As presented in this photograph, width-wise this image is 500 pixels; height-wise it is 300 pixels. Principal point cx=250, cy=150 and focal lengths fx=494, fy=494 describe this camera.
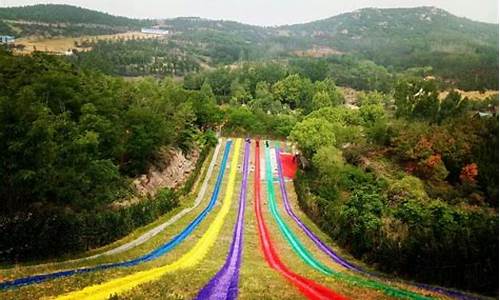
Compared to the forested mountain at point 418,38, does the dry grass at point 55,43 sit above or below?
below

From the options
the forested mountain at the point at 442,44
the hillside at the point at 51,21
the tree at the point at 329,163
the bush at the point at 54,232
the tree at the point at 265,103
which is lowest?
the tree at the point at 265,103

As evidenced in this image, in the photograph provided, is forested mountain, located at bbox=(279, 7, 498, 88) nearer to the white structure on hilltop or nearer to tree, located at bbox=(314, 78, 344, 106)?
tree, located at bbox=(314, 78, 344, 106)

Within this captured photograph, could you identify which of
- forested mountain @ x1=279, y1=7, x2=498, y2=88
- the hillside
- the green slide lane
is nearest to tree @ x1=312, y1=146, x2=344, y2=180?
the green slide lane

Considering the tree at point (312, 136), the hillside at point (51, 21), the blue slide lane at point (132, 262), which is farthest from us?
the hillside at point (51, 21)

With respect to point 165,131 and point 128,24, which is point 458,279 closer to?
point 165,131

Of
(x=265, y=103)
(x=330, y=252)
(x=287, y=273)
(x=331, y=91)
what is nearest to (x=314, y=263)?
(x=330, y=252)

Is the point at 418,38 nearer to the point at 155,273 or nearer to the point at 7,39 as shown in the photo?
the point at 155,273

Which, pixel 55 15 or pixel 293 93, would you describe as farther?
pixel 293 93

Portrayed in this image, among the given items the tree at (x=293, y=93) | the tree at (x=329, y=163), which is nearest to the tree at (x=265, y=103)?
the tree at (x=293, y=93)

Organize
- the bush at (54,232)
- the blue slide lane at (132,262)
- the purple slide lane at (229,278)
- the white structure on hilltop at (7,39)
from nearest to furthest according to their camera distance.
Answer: the blue slide lane at (132,262) → the purple slide lane at (229,278) → the bush at (54,232) → the white structure on hilltop at (7,39)

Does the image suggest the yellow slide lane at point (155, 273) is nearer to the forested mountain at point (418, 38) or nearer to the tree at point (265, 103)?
the forested mountain at point (418, 38)
